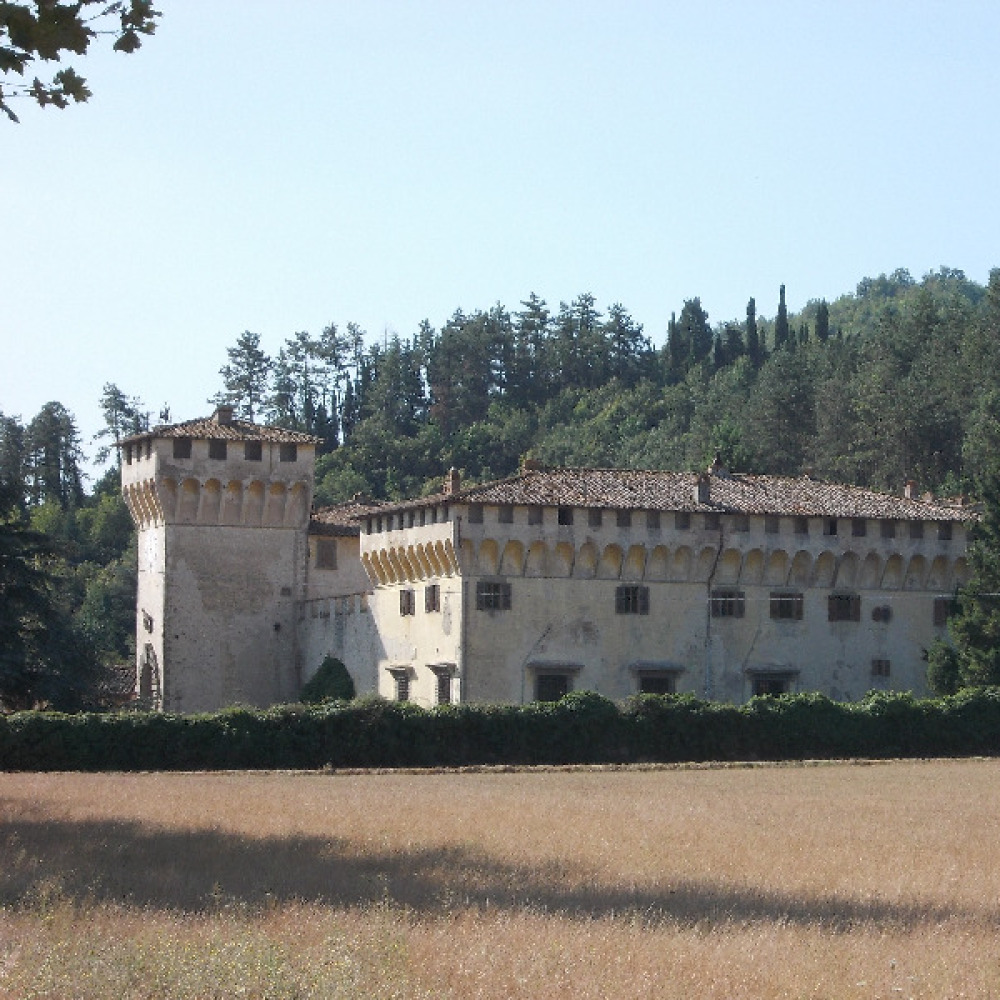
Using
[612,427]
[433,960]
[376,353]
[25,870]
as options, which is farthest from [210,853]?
[376,353]

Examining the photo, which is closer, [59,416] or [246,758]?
[246,758]

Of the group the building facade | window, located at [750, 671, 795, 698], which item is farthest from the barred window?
window, located at [750, 671, 795, 698]

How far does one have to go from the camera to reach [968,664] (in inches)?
2251

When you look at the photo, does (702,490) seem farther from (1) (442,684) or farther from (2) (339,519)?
(2) (339,519)

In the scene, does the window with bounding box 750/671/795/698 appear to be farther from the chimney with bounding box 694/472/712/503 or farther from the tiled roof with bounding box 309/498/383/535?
the tiled roof with bounding box 309/498/383/535

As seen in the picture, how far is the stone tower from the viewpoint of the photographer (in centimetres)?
6391

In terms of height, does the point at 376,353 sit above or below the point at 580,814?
above

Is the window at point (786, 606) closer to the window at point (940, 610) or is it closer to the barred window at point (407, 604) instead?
the window at point (940, 610)

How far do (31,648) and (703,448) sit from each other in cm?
5313

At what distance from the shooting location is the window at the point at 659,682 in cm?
5794

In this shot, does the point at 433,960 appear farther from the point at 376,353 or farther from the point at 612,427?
the point at 376,353

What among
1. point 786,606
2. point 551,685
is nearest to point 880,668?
point 786,606

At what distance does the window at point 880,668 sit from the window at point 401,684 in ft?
48.5

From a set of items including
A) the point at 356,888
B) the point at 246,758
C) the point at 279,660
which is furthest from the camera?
the point at 279,660
